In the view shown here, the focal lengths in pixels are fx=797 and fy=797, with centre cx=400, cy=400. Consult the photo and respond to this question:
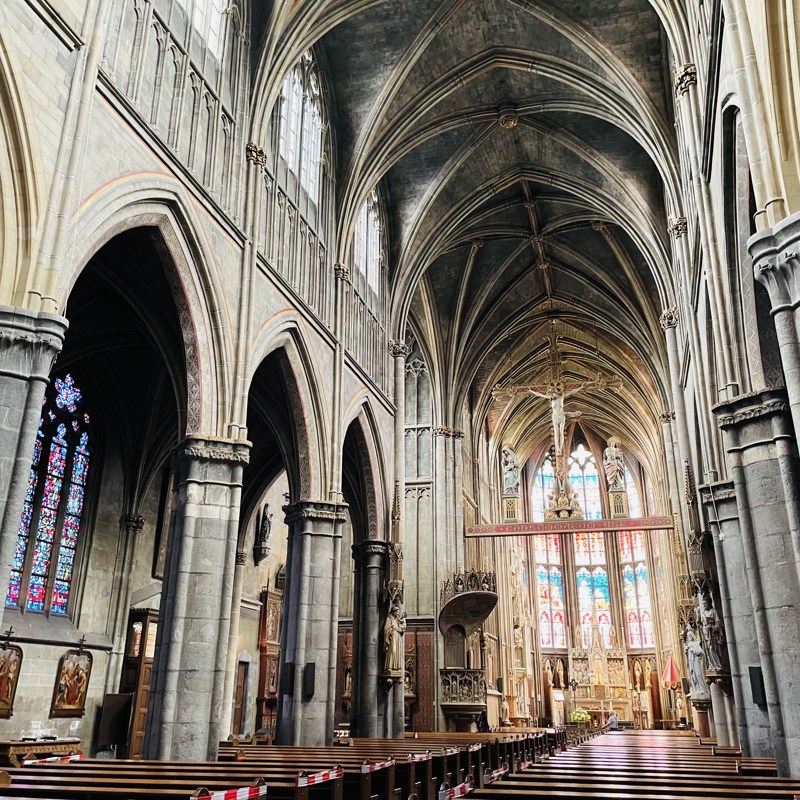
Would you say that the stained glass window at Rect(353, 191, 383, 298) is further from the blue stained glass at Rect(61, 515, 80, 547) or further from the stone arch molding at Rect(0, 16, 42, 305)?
the stone arch molding at Rect(0, 16, 42, 305)

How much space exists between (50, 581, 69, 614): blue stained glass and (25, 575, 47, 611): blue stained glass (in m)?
0.26

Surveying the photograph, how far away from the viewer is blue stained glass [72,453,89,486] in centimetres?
1781

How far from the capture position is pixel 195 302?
1248 centimetres

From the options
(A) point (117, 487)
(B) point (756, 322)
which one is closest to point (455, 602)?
(A) point (117, 487)

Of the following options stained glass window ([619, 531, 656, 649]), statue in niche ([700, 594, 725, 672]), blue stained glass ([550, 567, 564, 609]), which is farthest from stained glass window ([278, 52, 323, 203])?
blue stained glass ([550, 567, 564, 609])

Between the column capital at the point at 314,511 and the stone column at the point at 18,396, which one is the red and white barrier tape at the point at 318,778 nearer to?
the stone column at the point at 18,396

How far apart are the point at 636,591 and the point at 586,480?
701 cm

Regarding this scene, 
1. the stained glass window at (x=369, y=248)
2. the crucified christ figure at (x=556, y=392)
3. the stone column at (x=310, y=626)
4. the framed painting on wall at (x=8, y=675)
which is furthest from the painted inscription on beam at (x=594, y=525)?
the framed painting on wall at (x=8, y=675)

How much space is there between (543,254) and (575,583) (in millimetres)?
25431

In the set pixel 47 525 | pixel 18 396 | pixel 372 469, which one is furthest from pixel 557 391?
pixel 18 396

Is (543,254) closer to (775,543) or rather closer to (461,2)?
(461,2)

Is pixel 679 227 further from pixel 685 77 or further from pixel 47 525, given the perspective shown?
pixel 47 525

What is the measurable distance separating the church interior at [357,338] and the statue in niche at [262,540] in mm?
85

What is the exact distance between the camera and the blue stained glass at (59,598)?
17.0m
